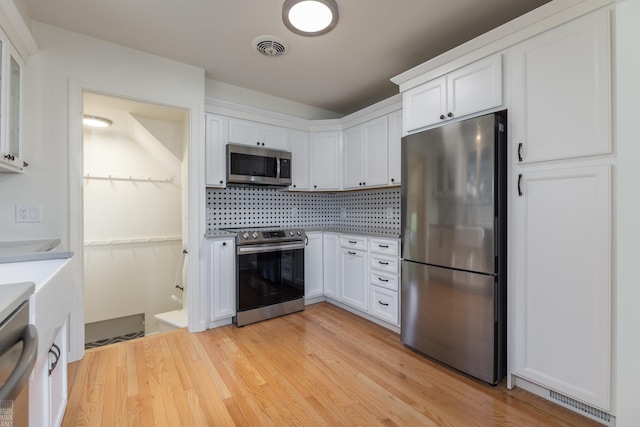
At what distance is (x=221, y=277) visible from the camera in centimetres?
283

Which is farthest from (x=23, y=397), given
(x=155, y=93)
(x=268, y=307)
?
(x=155, y=93)

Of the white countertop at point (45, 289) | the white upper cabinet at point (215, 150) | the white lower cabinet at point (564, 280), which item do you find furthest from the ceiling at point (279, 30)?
the white countertop at point (45, 289)

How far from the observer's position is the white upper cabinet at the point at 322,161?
364cm

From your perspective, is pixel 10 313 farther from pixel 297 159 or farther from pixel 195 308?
pixel 297 159

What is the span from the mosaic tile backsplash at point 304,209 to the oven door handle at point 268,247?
0.62 metres

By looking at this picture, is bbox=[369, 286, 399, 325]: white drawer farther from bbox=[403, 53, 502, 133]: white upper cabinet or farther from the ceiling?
the ceiling

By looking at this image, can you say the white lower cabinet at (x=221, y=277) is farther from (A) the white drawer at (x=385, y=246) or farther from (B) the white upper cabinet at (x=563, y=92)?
(B) the white upper cabinet at (x=563, y=92)

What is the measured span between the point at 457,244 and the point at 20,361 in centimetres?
212

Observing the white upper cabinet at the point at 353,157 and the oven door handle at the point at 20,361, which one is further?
the white upper cabinet at the point at 353,157

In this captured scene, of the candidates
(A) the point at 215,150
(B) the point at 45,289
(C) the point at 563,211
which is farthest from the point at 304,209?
(B) the point at 45,289

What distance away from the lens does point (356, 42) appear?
241 cm

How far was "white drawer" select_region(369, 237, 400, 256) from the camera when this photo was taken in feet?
8.73

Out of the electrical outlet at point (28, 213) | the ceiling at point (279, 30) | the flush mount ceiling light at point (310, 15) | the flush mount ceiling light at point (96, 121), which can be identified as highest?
the ceiling at point (279, 30)

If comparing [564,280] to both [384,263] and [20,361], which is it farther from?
[20,361]
